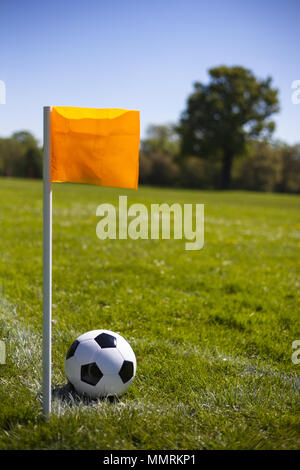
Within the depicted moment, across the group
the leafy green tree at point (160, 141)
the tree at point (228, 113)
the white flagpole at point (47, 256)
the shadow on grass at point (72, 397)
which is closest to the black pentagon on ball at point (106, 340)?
the shadow on grass at point (72, 397)

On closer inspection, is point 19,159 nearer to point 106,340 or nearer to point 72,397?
point 106,340

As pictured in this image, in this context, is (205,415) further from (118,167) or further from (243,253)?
(243,253)

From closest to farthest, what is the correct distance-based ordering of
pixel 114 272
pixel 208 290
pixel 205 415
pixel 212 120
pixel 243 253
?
pixel 205 415
pixel 208 290
pixel 114 272
pixel 243 253
pixel 212 120

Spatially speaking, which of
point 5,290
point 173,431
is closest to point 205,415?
point 173,431

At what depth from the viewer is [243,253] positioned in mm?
9133

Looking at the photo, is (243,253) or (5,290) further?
(243,253)

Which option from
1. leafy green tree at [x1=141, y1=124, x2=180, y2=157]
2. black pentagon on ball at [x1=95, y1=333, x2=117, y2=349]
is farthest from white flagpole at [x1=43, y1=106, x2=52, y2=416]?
leafy green tree at [x1=141, y1=124, x2=180, y2=157]

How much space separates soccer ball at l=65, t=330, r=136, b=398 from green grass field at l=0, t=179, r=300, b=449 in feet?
0.41

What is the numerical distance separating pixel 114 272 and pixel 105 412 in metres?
4.06

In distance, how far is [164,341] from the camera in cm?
432

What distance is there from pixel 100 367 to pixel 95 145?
1.72m

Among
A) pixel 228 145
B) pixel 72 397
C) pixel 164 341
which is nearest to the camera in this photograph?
pixel 72 397

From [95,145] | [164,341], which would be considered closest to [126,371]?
[164,341]

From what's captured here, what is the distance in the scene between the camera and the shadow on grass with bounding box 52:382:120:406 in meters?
3.09
